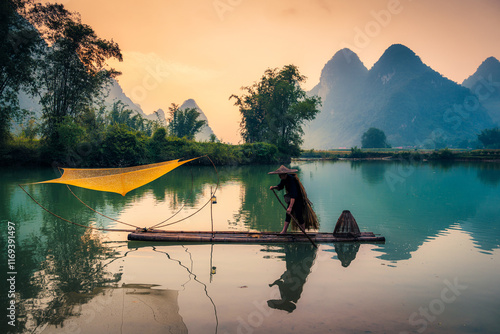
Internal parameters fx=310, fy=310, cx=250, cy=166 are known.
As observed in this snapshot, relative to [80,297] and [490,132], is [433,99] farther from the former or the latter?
[80,297]

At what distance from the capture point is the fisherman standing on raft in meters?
7.33

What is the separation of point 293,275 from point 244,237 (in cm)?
185

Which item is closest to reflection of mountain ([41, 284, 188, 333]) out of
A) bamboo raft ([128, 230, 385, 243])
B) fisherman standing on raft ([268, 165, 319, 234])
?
bamboo raft ([128, 230, 385, 243])

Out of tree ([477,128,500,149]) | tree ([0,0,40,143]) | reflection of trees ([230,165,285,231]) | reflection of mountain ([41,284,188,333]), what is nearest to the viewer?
reflection of mountain ([41,284,188,333])

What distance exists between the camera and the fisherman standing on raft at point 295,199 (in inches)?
289

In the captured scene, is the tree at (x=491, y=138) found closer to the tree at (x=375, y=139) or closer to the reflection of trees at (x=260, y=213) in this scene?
the tree at (x=375, y=139)

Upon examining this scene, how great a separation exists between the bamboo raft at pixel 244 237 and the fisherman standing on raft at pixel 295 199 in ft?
0.98

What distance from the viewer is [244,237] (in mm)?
7488

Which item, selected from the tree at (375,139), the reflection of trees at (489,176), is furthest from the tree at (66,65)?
the tree at (375,139)

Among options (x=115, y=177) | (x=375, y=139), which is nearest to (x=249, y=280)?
(x=115, y=177)

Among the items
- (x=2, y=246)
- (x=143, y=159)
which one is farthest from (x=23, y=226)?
(x=143, y=159)

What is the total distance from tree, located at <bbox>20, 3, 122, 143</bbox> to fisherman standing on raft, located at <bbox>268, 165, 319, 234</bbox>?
30017 mm

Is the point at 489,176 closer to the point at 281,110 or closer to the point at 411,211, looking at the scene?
the point at 411,211

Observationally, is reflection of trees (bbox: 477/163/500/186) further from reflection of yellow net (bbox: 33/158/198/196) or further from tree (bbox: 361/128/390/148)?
tree (bbox: 361/128/390/148)
